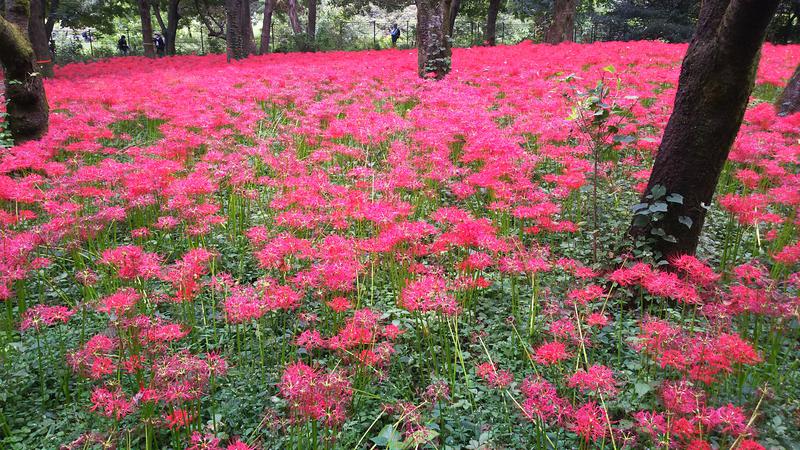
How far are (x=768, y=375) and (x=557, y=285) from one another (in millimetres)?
1276

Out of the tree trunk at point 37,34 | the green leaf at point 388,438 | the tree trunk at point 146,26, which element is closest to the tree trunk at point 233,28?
the tree trunk at point 146,26

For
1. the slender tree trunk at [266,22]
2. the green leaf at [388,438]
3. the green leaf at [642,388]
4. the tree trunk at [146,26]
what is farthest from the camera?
the slender tree trunk at [266,22]

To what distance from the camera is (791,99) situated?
20.8 ft

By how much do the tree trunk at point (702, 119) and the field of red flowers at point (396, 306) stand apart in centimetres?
16

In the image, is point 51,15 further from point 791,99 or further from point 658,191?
point 791,99

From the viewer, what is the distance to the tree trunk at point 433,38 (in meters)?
9.20

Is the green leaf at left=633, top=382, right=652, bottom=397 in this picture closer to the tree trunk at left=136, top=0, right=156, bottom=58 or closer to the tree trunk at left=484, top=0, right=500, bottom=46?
the tree trunk at left=136, top=0, right=156, bottom=58

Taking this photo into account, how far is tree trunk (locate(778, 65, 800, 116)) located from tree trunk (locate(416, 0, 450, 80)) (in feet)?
17.9

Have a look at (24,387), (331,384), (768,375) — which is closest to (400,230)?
(331,384)

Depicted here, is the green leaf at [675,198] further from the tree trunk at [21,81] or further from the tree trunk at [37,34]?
the tree trunk at [37,34]

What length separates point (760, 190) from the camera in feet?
15.4

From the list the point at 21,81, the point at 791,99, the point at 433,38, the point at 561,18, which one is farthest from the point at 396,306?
the point at 561,18

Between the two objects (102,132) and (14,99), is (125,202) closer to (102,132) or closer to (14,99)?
(102,132)

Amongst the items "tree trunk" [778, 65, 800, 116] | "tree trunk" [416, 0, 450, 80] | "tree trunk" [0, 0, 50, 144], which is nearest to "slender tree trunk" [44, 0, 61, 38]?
"tree trunk" [0, 0, 50, 144]
